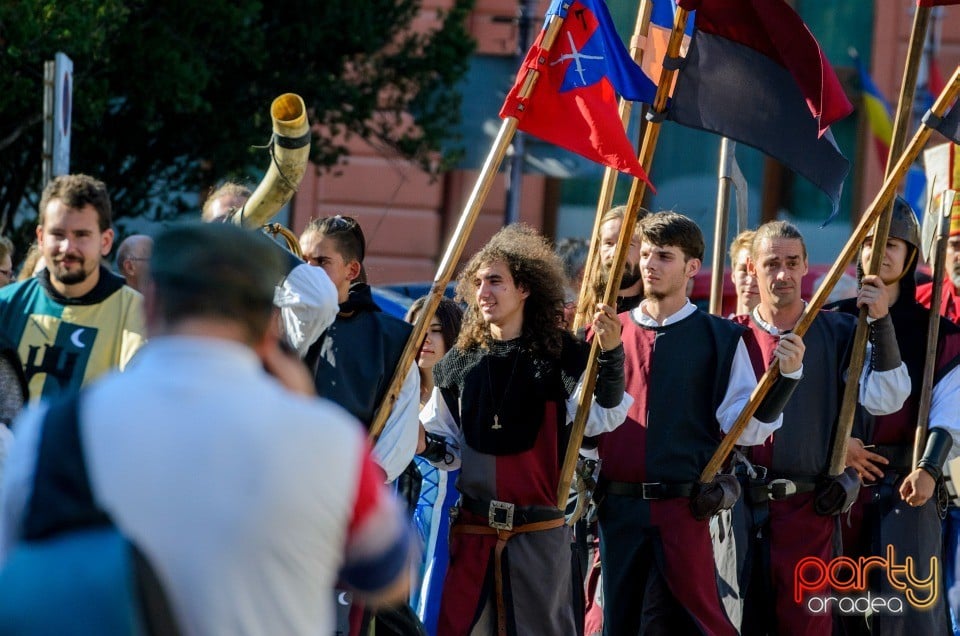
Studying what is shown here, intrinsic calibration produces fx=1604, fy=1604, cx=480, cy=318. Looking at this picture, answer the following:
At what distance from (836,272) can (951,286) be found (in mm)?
1663

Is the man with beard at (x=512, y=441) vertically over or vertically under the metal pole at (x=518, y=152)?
under

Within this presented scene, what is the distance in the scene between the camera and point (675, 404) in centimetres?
586

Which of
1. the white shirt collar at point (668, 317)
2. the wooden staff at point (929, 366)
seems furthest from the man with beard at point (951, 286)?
the white shirt collar at point (668, 317)

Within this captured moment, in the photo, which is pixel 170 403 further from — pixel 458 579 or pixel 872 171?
pixel 872 171

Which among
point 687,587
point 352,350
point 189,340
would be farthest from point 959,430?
point 189,340

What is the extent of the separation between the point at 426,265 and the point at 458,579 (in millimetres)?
9634

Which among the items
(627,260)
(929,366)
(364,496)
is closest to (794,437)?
(929,366)

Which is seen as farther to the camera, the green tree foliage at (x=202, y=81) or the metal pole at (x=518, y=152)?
the metal pole at (x=518, y=152)

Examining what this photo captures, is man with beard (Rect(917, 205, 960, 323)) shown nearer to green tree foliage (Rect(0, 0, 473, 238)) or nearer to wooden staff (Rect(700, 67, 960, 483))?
wooden staff (Rect(700, 67, 960, 483))

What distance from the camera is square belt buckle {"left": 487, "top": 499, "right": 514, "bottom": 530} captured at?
Answer: 5.70 metres

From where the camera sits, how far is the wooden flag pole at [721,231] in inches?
270

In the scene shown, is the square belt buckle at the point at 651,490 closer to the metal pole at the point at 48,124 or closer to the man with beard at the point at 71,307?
the man with beard at the point at 71,307

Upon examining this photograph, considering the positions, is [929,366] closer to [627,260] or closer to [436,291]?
[627,260]

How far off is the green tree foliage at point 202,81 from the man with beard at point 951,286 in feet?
16.5
